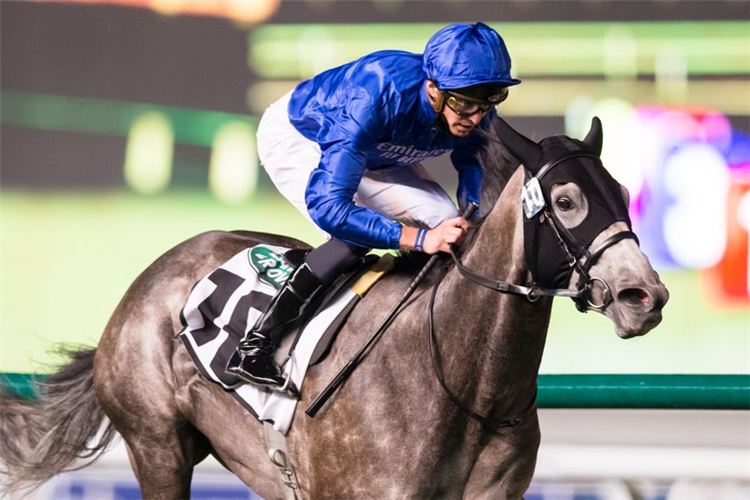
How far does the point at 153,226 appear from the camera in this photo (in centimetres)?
516

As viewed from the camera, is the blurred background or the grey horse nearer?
the grey horse

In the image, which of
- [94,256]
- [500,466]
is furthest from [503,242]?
[94,256]

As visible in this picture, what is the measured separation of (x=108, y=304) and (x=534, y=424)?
3086 millimetres

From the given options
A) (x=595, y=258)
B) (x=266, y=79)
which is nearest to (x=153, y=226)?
(x=266, y=79)

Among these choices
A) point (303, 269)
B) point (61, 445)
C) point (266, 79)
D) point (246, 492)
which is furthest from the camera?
point (266, 79)

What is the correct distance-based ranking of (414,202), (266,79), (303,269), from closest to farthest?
(303,269) → (414,202) → (266,79)

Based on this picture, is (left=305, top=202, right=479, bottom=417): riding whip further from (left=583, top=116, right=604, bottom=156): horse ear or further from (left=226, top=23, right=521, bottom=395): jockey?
(left=583, top=116, right=604, bottom=156): horse ear

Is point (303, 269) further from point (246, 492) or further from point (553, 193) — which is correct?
point (246, 492)

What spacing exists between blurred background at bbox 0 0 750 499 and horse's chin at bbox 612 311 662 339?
9.53ft

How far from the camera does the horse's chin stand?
1.99m

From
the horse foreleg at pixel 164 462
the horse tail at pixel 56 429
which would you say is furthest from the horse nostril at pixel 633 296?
the horse tail at pixel 56 429

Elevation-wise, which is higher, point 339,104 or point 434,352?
point 339,104

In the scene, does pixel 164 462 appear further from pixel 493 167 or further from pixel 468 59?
pixel 468 59

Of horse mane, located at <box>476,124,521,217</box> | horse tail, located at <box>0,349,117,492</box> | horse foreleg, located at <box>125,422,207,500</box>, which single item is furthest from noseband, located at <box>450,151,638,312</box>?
horse tail, located at <box>0,349,117,492</box>
